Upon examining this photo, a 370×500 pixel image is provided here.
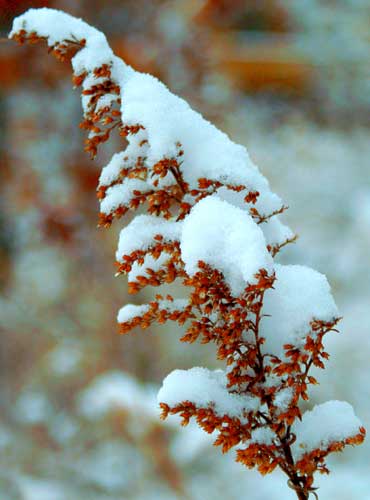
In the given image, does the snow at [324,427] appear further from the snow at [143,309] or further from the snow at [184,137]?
the snow at [184,137]

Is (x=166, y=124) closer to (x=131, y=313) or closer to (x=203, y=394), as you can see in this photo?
(x=131, y=313)

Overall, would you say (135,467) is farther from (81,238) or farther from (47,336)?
(81,238)

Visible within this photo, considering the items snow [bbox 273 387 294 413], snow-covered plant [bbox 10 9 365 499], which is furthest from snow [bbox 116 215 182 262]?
snow [bbox 273 387 294 413]

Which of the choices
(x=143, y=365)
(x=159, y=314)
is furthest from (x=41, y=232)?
(x=159, y=314)

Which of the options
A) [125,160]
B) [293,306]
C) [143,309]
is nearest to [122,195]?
[125,160]

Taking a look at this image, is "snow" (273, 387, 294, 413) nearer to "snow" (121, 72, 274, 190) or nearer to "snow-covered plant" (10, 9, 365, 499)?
"snow-covered plant" (10, 9, 365, 499)

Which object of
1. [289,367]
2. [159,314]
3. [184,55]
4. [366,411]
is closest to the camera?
[289,367]
